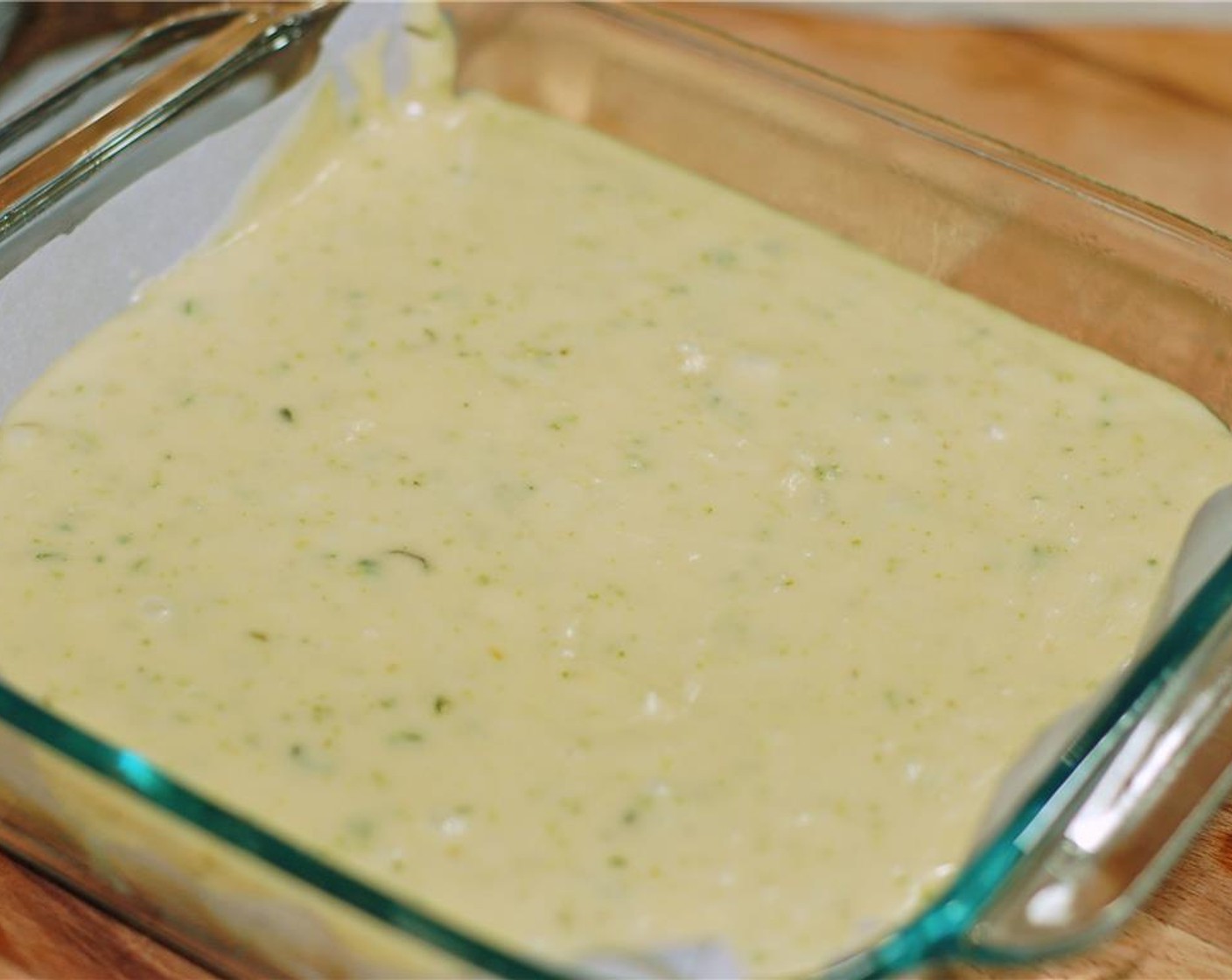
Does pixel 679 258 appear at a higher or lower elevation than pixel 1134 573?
higher

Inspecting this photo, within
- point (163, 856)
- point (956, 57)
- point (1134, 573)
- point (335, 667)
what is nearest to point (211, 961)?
point (163, 856)

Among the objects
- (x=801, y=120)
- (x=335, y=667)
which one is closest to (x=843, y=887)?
(x=335, y=667)

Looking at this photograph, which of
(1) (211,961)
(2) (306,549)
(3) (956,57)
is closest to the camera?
(1) (211,961)

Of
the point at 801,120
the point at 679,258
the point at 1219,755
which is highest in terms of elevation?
the point at 801,120

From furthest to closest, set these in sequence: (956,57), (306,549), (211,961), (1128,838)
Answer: (956,57)
(306,549)
(211,961)
(1128,838)

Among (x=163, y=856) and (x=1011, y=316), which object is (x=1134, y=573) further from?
(x=163, y=856)

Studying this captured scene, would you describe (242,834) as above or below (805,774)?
below

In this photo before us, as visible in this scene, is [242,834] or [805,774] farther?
[805,774]

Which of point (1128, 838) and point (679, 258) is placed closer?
point (1128, 838)
